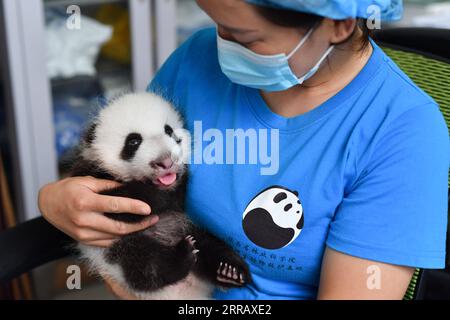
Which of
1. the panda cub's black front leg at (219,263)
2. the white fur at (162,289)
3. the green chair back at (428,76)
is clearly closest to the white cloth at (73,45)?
the white fur at (162,289)

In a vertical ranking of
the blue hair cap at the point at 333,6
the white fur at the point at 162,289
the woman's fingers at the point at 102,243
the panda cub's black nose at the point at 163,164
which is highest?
the blue hair cap at the point at 333,6

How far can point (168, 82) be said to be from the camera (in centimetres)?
117

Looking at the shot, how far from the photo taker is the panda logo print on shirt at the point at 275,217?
3.05 feet

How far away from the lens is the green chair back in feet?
3.39

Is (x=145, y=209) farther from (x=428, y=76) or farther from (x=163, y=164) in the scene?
(x=428, y=76)

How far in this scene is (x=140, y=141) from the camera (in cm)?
104

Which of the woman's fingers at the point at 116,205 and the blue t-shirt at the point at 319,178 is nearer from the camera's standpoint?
the blue t-shirt at the point at 319,178

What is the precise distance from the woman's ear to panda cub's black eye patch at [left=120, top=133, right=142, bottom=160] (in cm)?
40

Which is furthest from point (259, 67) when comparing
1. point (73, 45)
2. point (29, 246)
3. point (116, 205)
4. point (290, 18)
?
point (73, 45)

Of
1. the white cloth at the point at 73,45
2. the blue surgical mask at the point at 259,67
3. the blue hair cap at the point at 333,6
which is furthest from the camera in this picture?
the white cloth at the point at 73,45

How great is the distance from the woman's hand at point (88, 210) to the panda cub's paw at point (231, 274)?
158 millimetres

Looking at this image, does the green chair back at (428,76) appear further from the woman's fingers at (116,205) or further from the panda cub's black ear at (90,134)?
the panda cub's black ear at (90,134)

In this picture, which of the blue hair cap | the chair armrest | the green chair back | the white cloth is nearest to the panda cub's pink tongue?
the chair armrest

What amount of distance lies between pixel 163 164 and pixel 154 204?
10 cm
